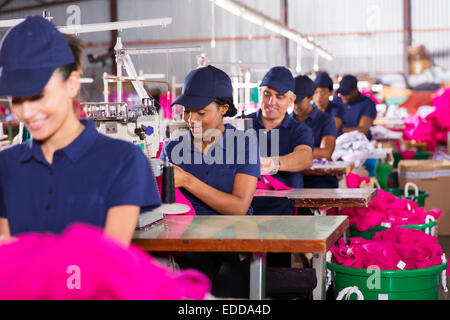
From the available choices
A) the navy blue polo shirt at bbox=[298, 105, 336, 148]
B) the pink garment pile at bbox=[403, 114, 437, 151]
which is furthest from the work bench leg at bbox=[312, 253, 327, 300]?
the pink garment pile at bbox=[403, 114, 437, 151]

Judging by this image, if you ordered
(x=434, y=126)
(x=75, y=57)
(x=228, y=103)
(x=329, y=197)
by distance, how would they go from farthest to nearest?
(x=434, y=126) → (x=329, y=197) → (x=228, y=103) → (x=75, y=57)

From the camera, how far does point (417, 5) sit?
45.8 feet

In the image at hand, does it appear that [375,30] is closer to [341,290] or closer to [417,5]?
[417,5]

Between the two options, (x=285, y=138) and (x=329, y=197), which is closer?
(x=329, y=197)

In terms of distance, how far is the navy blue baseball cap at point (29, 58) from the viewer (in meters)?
1.34

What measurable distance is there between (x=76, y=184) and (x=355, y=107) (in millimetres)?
5656

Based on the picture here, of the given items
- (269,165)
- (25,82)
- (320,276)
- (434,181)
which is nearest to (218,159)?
(320,276)

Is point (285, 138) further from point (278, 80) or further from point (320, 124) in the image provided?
point (320, 124)

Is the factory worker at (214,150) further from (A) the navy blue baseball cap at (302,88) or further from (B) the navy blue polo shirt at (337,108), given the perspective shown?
(B) the navy blue polo shirt at (337,108)

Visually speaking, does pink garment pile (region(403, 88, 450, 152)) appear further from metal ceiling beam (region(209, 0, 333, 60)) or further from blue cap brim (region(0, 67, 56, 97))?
blue cap brim (region(0, 67, 56, 97))

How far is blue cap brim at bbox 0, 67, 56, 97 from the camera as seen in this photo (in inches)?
52.4

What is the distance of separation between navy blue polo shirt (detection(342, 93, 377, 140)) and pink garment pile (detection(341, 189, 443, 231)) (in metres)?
2.91

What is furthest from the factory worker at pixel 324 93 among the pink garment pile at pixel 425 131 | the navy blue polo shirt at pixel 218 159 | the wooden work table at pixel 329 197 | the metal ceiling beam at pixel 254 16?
the navy blue polo shirt at pixel 218 159

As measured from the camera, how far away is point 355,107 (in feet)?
22.4
